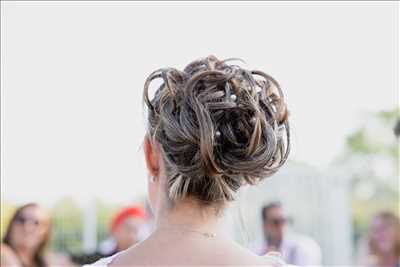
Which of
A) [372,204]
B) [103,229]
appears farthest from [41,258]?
[372,204]

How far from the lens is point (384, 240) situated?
486 cm

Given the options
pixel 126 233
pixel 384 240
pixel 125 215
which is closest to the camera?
pixel 384 240

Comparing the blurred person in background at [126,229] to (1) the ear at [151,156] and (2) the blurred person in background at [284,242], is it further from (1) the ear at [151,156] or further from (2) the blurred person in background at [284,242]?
(1) the ear at [151,156]

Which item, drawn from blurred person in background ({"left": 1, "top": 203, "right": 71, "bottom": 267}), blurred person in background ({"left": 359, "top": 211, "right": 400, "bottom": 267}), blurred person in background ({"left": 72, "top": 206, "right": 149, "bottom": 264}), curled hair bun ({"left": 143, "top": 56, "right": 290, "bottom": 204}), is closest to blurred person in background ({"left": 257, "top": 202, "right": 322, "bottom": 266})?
blurred person in background ({"left": 359, "top": 211, "right": 400, "bottom": 267})

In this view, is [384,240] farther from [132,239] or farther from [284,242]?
[132,239]

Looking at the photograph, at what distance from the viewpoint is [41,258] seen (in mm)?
4172

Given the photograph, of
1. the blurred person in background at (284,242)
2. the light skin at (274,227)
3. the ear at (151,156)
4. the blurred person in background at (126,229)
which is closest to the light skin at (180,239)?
the ear at (151,156)

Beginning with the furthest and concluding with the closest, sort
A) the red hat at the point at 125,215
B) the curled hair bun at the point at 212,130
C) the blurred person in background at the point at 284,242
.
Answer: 1. the blurred person in background at the point at 284,242
2. the red hat at the point at 125,215
3. the curled hair bun at the point at 212,130

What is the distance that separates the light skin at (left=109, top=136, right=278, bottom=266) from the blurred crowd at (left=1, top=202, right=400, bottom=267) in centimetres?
241

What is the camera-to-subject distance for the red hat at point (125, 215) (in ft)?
17.3

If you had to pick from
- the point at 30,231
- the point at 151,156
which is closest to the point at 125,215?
the point at 30,231

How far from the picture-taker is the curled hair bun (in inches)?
52.0

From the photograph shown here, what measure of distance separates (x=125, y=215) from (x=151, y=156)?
4.03 meters

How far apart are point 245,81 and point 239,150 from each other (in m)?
0.15
